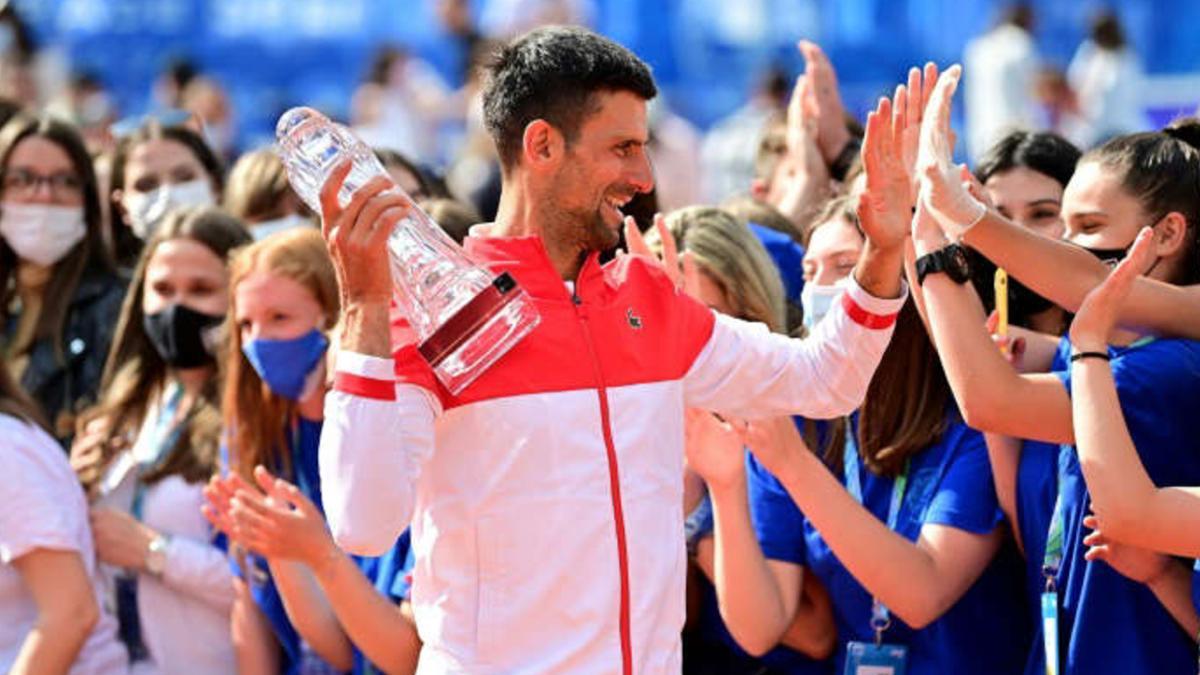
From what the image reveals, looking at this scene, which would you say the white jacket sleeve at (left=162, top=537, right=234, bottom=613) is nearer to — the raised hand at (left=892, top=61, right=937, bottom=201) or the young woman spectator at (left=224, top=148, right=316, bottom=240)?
the young woman spectator at (left=224, top=148, right=316, bottom=240)

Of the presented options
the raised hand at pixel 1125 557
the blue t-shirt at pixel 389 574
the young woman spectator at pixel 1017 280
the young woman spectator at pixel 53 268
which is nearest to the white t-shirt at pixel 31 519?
the blue t-shirt at pixel 389 574

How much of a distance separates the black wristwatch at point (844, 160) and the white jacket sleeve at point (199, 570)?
7.35ft

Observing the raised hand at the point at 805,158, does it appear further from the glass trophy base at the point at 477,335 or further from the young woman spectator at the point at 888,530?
the glass trophy base at the point at 477,335

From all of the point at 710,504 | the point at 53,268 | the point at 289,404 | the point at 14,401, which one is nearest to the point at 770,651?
the point at 710,504

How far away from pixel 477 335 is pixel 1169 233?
1.70 m

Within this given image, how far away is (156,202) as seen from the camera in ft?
25.8

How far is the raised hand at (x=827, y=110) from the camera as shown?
21.8 feet

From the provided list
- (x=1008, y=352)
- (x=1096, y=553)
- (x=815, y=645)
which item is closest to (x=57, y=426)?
(x=815, y=645)

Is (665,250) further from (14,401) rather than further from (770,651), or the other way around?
(14,401)

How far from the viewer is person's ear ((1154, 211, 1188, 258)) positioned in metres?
4.65

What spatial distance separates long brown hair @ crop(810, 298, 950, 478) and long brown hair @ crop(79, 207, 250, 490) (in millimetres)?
2049

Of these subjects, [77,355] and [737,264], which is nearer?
[737,264]

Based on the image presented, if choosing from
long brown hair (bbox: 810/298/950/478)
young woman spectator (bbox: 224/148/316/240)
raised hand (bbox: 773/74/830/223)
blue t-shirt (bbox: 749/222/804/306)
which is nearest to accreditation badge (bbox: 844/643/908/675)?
long brown hair (bbox: 810/298/950/478)

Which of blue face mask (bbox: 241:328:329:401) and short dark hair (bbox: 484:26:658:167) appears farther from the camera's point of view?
blue face mask (bbox: 241:328:329:401)
